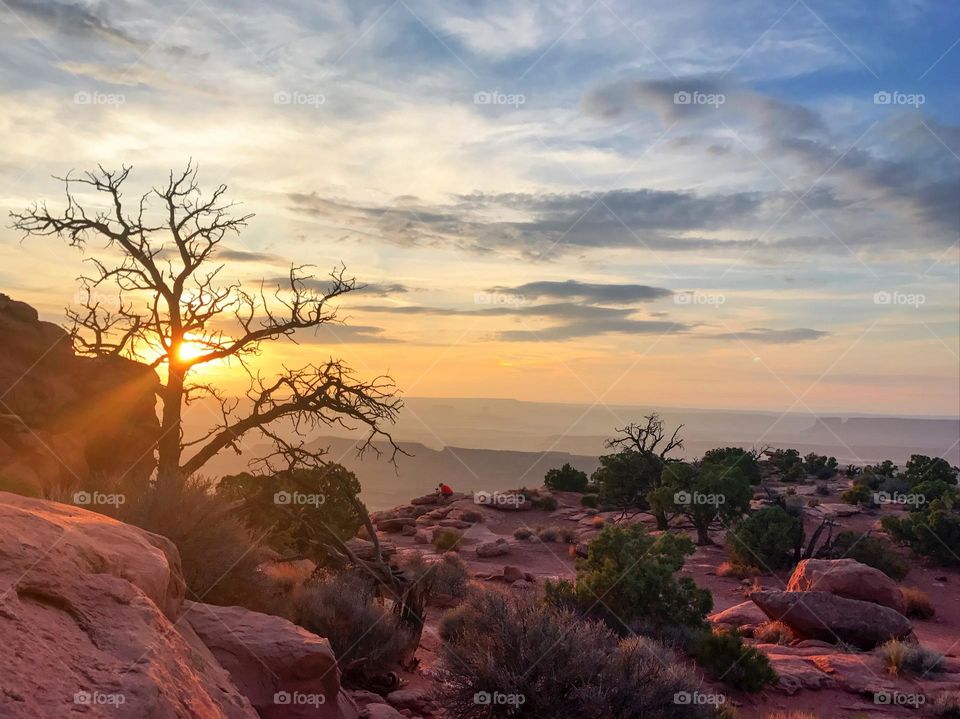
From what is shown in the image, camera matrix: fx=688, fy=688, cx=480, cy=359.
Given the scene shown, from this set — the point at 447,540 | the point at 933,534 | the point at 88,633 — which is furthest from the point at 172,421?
the point at 933,534

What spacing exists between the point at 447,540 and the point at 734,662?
Result: 17763mm

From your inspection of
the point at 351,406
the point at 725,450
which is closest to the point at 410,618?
the point at 351,406

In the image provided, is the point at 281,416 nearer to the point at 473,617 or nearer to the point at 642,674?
the point at 473,617

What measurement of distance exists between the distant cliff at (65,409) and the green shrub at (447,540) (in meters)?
15.3

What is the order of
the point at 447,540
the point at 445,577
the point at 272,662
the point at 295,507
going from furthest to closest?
the point at 447,540
the point at 445,577
the point at 295,507
the point at 272,662

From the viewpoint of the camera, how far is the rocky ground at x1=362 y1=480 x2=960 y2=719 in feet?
36.0

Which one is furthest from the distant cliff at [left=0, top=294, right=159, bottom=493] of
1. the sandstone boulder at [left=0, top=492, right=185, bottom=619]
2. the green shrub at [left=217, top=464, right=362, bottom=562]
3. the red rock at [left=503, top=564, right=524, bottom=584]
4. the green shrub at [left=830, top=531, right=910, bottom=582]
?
the green shrub at [left=830, top=531, right=910, bottom=582]

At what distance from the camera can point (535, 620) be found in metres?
8.00

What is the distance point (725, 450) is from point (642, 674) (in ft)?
126

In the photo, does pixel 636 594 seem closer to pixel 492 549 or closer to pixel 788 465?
pixel 492 549

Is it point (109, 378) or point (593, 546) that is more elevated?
point (109, 378)

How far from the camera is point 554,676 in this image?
740 cm

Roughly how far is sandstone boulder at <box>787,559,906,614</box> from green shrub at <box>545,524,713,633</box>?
458cm

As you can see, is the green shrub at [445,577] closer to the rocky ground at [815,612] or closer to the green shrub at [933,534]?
the rocky ground at [815,612]
